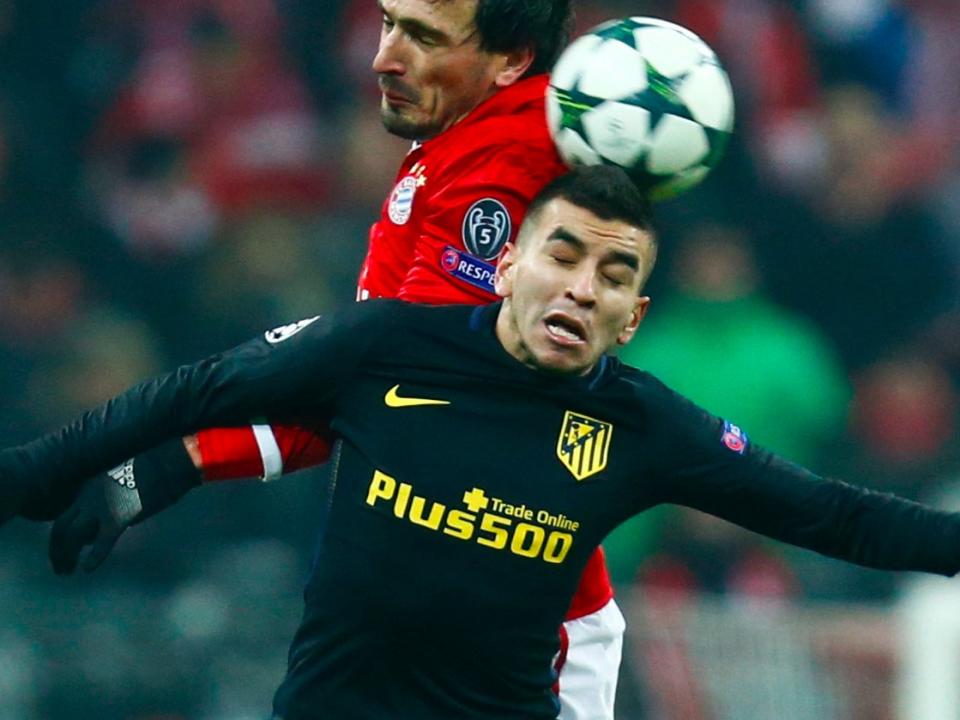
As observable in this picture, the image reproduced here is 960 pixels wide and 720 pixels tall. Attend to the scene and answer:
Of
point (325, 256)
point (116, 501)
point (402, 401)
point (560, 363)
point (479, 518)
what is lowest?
point (325, 256)

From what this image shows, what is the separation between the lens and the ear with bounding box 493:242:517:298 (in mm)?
4125

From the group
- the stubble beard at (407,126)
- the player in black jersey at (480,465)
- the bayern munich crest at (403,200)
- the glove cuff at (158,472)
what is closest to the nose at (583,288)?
the player in black jersey at (480,465)

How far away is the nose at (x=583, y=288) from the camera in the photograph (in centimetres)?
401

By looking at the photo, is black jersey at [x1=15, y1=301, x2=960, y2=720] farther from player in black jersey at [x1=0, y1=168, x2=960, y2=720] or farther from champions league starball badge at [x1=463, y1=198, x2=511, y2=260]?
champions league starball badge at [x1=463, y1=198, x2=511, y2=260]

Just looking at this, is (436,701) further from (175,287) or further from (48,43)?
(48,43)

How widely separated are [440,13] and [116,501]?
1238 millimetres

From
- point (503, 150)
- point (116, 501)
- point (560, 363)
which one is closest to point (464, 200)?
point (503, 150)

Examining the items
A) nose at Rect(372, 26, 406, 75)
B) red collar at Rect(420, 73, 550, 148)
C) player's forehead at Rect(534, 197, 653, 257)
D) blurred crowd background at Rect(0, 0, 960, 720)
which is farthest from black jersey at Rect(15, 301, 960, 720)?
blurred crowd background at Rect(0, 0, 960, 720)

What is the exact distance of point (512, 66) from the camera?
182 inches

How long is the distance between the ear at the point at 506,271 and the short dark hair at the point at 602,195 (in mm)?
75

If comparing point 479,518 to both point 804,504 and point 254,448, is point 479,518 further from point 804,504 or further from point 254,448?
point 804,504

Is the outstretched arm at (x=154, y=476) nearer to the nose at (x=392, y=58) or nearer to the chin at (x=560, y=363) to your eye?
the chin at (x=560, y=363)

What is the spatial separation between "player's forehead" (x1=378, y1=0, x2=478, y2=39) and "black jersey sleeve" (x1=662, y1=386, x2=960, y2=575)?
0.97 m

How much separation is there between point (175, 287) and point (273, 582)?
4.70ft
